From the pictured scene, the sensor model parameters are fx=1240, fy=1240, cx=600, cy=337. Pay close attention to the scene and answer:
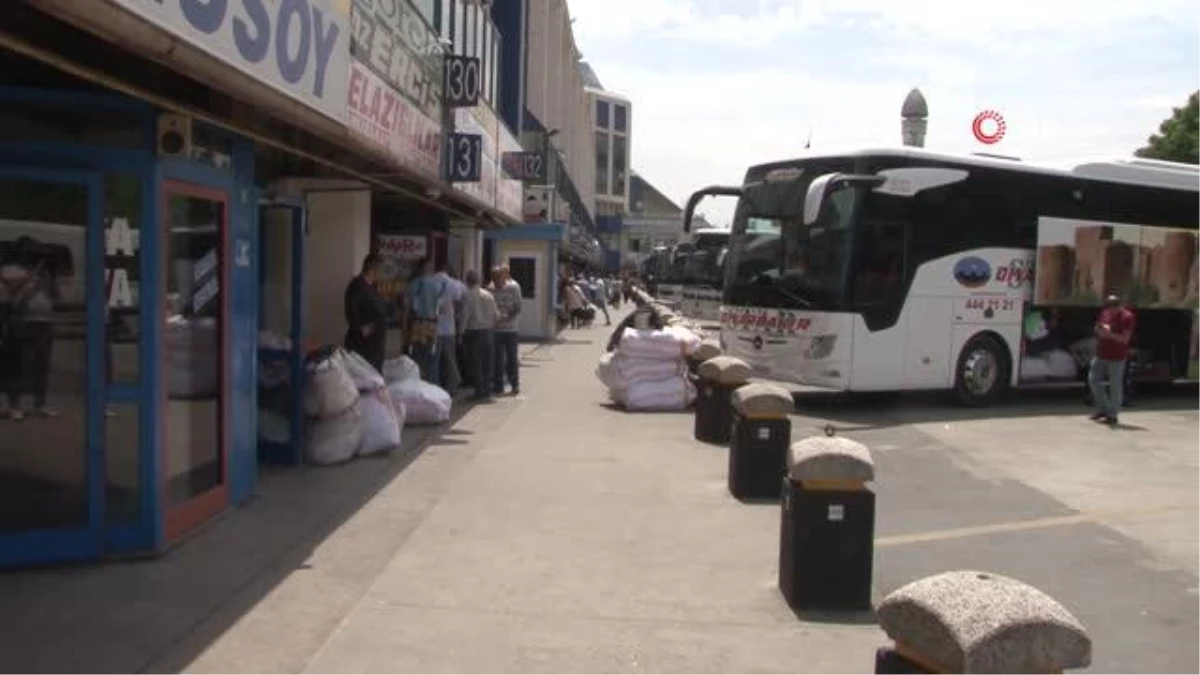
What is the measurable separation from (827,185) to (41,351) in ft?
30.9

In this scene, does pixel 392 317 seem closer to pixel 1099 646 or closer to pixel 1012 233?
pixel 1012 233

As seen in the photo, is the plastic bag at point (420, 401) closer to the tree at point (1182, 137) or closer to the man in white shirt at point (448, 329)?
the man in white shirt at point (448, 329)

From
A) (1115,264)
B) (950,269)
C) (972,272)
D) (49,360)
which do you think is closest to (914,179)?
(950,269)

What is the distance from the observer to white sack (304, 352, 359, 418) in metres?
10.0

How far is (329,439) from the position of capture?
33.7ft

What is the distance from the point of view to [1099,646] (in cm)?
614

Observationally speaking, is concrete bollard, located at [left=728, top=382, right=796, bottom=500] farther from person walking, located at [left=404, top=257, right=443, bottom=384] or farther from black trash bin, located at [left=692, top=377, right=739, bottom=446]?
person walking, located at [left=404, top=257, right=443, bottom=384]

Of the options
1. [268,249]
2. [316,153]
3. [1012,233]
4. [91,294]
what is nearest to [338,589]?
[91,294]

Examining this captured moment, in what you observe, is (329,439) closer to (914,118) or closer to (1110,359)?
(1110,359)

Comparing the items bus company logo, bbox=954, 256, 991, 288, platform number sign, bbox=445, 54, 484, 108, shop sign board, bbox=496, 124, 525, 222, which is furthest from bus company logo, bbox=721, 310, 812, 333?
shop sign board, bbox=496, 124, 525, 222

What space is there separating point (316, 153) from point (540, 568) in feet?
12.2

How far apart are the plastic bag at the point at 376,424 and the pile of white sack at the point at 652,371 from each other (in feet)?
16.9

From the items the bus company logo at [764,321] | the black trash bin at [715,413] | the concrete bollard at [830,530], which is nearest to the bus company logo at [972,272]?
the bus company logo at [764,321]

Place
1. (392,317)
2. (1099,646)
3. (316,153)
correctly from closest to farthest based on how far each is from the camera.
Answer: (1099,646)
(316,153)
(392,317)
